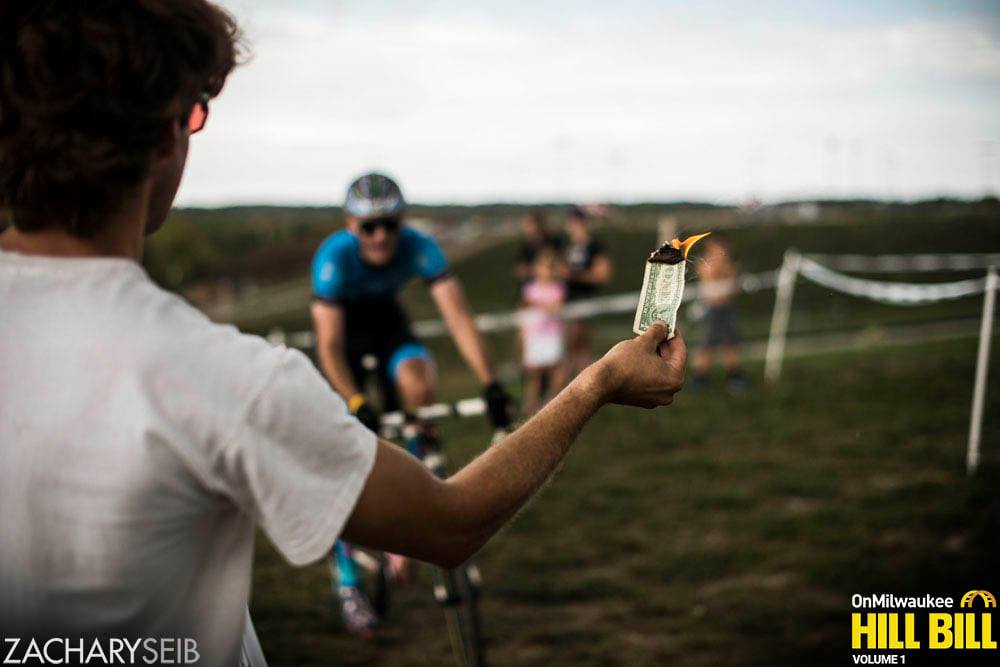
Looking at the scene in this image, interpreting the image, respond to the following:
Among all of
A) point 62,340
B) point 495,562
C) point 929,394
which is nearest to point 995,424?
point 929,394

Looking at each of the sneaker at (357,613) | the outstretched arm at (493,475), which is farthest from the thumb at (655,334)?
the sneaker at (357,613)

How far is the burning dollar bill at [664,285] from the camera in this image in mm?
1708

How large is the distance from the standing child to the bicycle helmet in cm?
641

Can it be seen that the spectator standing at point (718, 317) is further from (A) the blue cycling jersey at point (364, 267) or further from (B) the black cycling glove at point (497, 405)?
(B) the black cycling glove at point (497, 405)

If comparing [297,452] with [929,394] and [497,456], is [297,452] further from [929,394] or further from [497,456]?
[929,394]

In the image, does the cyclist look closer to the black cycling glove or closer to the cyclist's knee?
the cyclist's knee

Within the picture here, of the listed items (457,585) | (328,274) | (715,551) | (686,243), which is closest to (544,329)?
(715,551)

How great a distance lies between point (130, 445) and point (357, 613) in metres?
4.35

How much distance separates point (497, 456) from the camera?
1.51 meters

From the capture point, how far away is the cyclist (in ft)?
16.0

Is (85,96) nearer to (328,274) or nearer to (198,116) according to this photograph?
(198,116)

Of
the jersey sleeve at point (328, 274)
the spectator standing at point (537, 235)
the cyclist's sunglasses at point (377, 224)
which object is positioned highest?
the spectator standing at point (537, 235)

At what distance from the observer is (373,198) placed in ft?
16.0

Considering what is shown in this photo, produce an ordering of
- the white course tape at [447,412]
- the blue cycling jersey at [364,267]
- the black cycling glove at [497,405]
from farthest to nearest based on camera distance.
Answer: the blue cycling jersey at [364,267]
the black cycling glove at [497,405]
the white course tape at [447,412]
